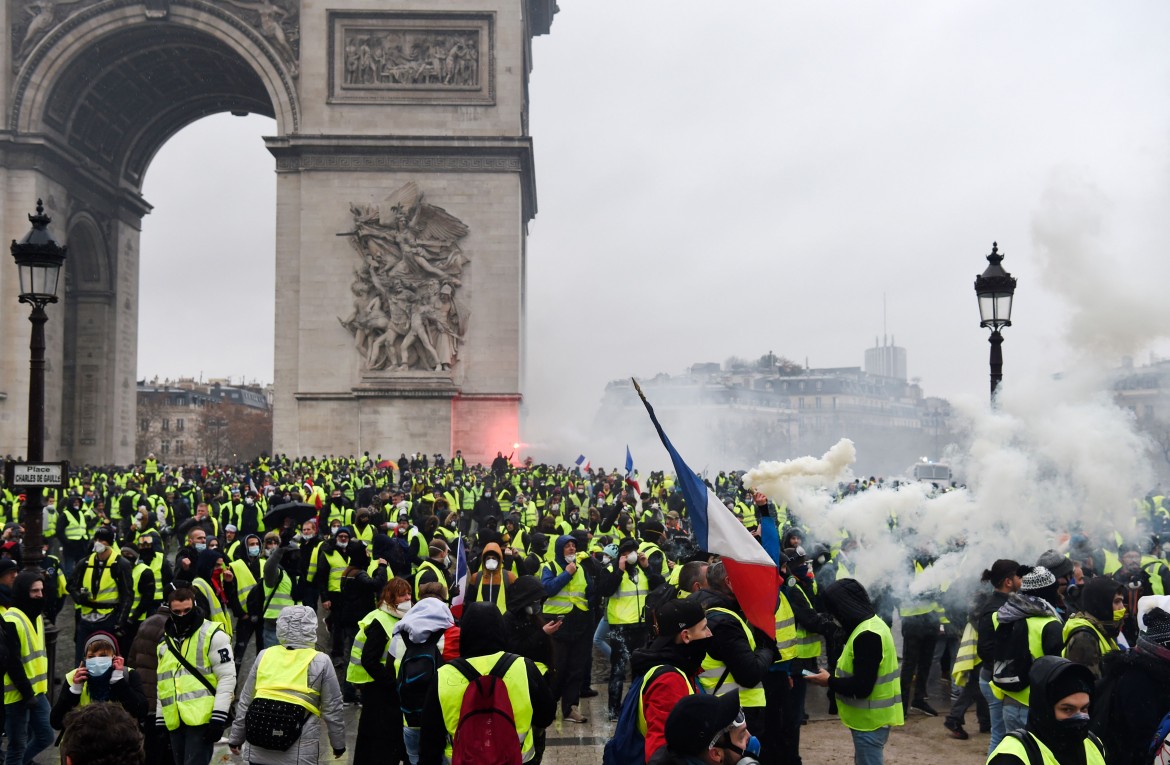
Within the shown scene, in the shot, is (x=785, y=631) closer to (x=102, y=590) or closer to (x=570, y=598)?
(x=570, y=598)

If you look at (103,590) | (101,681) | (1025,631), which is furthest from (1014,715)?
(103,590)

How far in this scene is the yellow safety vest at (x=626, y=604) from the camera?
949 centimetres

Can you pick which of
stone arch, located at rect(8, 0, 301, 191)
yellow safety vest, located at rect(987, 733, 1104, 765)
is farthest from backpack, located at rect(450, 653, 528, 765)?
stone arch, located at rect(8, 0, 301, 191)

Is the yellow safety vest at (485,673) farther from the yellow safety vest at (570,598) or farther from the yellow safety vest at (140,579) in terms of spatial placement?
the yellow safety vest at (140,579)

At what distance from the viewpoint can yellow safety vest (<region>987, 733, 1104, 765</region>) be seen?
11.9ft

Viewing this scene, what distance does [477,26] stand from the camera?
33281 millimetres

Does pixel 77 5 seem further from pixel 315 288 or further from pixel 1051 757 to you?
pixel 1051 757

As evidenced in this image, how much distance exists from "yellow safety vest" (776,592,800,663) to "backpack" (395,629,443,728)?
2135mm

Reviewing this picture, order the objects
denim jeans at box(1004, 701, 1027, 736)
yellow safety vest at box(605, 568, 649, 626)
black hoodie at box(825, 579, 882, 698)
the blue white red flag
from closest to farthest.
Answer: black hoodie at box(825, 579, 882, 698) < denim jeans at box(1004, 701, 1027, 736) < the blue white red flag < yellow safety vest at box(605, 568, 649, 626)

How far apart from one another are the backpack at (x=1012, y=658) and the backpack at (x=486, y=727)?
9.64ft

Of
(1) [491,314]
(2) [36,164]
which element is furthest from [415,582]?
(2) [36,164]

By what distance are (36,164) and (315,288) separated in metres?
9.31

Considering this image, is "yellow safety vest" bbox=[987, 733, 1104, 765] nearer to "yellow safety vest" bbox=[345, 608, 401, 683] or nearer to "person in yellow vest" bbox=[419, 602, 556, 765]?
"person in yellow vest" bbox=[419, 602, 556, 765]

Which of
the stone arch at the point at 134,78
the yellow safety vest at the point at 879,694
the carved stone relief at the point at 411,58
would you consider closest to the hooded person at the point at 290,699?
the yellow safety vest at the point at 879,694
